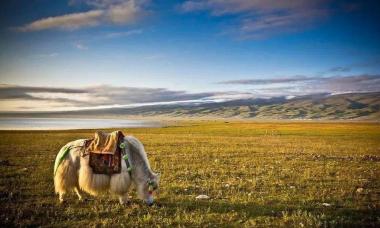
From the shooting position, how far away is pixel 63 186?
10.2 metres

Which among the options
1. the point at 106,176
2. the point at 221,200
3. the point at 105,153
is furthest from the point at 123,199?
the point at 221,200

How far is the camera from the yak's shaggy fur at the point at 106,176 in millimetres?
9852

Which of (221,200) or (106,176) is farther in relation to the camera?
(221,200)

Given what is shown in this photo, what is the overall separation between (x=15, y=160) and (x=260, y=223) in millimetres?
18010

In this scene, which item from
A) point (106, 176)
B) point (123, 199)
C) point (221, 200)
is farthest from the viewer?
point (221, 200)

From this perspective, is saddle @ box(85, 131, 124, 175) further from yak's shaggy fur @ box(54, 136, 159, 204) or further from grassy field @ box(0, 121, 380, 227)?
grassy field @ box(0, 121, 380, 227)

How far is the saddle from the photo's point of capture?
9.80 metres

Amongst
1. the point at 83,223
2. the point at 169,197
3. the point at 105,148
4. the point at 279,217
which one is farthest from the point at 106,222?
the point at 279,217

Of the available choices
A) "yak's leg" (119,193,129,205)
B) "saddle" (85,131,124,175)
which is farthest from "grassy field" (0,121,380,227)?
"saddle" (85,131,124,175)

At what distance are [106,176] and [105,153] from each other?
2.36 ft

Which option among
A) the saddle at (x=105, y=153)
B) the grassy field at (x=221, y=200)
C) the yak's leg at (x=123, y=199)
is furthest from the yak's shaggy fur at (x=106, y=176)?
the grassy field at (x=221, y=200)

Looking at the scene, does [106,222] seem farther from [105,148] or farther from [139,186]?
[105,148]

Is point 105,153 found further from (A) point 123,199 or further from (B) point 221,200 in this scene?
(B) point 221,200

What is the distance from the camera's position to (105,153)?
9.90 metres
